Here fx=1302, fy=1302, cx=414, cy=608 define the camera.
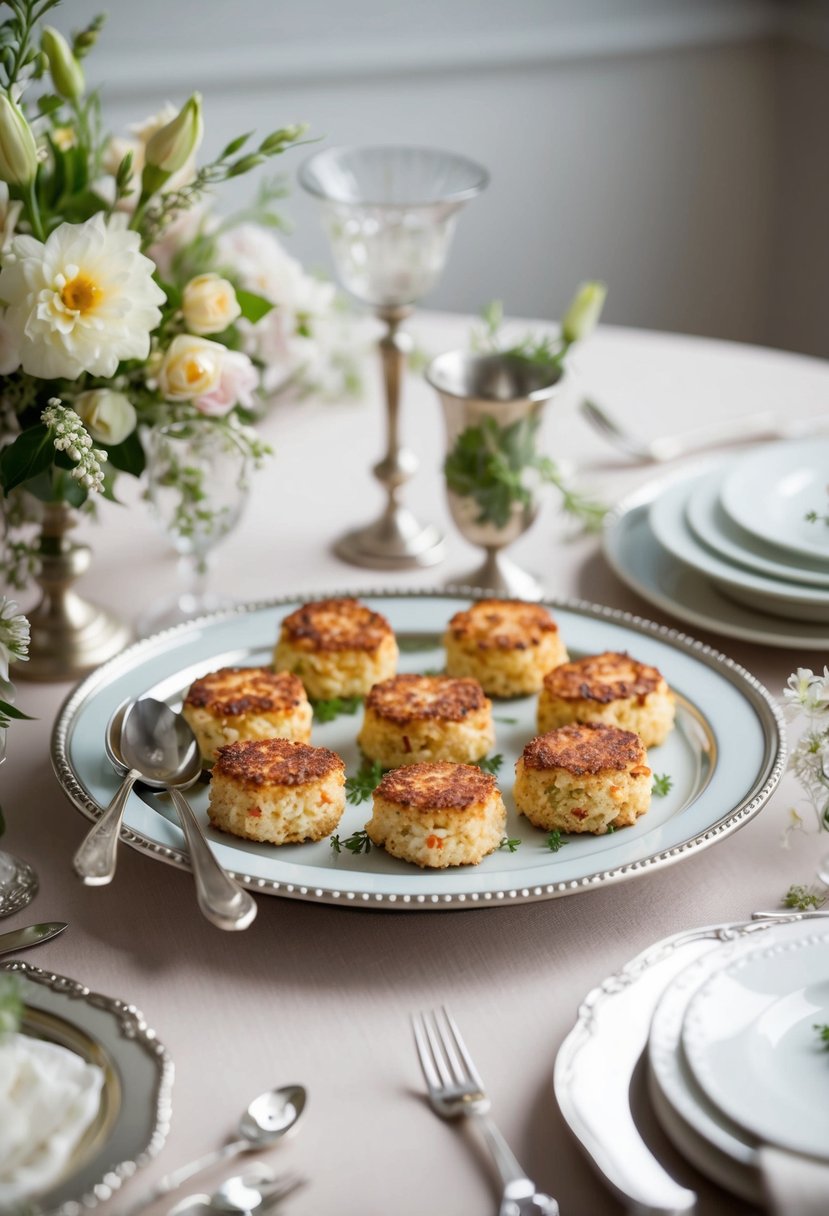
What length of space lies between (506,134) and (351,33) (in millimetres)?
830

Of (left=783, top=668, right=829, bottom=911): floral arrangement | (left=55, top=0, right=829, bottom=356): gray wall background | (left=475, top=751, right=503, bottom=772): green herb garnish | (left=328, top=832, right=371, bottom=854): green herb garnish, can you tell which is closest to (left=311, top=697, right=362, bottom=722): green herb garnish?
(left=475, top=751, right=503, bottom=772): green herb garnish

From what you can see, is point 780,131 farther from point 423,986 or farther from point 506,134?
point 423,986

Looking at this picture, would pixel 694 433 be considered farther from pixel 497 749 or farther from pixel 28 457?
pixel 28 457

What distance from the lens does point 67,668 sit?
6.68 ft

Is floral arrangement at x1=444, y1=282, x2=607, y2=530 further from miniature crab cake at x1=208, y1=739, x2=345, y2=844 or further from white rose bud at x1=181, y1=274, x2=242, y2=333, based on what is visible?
miniature crab cake at x1=208, y1=739, x2=345, y2=844

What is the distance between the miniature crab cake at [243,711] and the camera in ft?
5.65

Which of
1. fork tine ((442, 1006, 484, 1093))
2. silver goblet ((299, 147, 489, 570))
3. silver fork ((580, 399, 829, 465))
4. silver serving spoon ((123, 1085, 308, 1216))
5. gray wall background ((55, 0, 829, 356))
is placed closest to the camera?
silver serving spoon ((123, 1085, 308, 1216))

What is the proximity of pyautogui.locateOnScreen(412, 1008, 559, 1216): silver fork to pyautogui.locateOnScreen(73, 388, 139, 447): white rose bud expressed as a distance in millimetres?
900

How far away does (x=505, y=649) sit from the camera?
1.91 m

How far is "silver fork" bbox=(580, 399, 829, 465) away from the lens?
8.95 feet

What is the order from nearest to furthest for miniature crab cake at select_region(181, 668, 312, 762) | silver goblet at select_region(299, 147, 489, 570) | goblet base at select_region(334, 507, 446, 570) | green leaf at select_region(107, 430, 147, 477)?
miniature crab cake at select_region(181, 668, 312, 762)
green leaf at select_region(107, 430, 147, 477)
silver goblet at select_region(299, 147, 489, 570)
goblet base at select_region(334, 507, 446, 570)

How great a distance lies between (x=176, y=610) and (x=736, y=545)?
3.10ft

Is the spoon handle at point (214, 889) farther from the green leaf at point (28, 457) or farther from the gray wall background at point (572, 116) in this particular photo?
the gray wall background at point (572, 116)

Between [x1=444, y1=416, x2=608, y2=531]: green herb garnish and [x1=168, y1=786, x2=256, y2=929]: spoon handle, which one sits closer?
[x1=168, y1=786, x2=256, y2=929]: spoon handle
